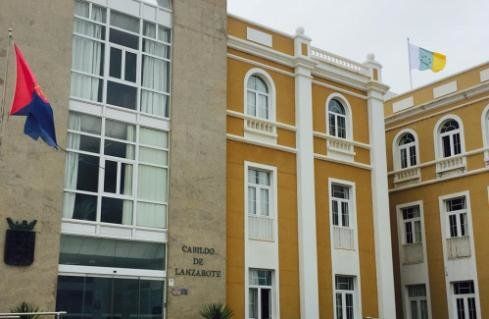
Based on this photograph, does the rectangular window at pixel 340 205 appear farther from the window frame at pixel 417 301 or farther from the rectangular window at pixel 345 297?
the window frame at pixel 417 301

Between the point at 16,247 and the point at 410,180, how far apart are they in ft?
55.0

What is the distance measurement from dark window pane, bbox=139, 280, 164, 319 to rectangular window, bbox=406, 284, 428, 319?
1227cm

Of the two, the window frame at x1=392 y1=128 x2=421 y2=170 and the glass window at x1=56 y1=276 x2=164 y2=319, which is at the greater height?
the window frame at x1=392 y1=128 x2=421 y2=170

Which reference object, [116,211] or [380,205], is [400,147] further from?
[116,211]

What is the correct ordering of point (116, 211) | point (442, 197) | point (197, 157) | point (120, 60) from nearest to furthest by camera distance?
point (116, 211), point (120, 60), point (197, 157), point (442, 197)

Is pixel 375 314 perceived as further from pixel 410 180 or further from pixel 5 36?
pixel 5 36

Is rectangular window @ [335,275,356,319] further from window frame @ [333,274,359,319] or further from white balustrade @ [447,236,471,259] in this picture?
white balustrade @ [447,236,471,259]

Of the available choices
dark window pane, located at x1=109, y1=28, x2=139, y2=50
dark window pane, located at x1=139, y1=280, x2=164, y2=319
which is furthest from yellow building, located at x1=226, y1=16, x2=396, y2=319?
dark window pane, located at x1=109, y1=28, x2=139, y2=50

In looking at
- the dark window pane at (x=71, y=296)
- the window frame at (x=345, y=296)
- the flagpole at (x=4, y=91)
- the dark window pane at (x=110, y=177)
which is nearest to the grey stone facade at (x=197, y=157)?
the dark window pane at (x=110, y=177)

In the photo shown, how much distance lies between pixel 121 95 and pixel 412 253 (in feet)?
45.2

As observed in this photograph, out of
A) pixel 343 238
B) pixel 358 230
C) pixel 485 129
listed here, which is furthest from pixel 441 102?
pixel 343 238

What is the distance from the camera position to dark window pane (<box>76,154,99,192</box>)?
17.8 m

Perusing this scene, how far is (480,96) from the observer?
26141mm

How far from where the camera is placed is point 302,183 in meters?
22.3
